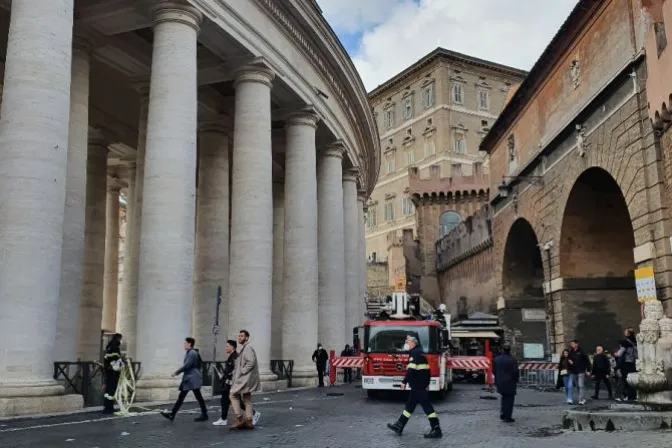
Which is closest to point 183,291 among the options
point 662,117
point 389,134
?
point 662,117

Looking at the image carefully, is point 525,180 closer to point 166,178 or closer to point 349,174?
point 349,174

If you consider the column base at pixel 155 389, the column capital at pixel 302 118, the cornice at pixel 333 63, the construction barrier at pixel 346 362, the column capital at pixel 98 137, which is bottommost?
the column base at pixel 155 389

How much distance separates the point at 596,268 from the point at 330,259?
1006 cm

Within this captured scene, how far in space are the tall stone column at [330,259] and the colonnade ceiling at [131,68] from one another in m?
1.93

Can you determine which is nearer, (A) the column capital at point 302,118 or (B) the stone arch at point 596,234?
(A) the column capital at point 302,118

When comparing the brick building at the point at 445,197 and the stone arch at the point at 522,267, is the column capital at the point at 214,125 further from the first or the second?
the brick building at the point at 445,197

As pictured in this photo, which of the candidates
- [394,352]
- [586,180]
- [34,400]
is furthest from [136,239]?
[586,180]

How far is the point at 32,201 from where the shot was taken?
12.3 meters

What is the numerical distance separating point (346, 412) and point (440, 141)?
61.8 meters

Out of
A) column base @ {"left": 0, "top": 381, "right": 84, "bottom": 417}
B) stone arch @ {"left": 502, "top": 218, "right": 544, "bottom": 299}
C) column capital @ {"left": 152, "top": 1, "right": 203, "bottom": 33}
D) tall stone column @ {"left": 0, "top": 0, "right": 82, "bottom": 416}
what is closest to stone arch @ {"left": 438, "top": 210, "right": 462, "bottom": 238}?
stone arch @ {"left": 502, "top": 218, "right": 544, "bottom": 299}

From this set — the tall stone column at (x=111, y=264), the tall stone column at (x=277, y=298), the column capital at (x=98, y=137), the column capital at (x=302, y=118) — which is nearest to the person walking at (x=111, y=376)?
the column capital at (x=302, y=118)

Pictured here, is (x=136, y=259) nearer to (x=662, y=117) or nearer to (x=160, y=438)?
(x=160, y=438)

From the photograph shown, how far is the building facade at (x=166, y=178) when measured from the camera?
40.8 ft

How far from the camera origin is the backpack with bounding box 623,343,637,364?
16.7 meters
